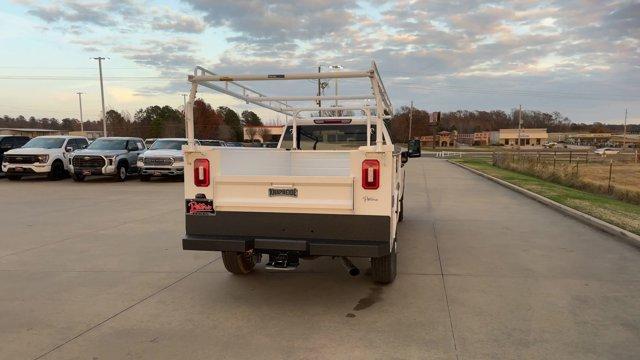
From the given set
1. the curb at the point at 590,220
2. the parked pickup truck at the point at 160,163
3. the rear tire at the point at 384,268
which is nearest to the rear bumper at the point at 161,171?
the parked pickup truck at the point at 160,163

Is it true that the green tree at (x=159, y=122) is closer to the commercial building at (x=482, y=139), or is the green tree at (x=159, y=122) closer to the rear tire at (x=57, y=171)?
the rear tire at (x=57, y=171)

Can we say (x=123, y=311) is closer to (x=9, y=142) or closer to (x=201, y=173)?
(x=201, y=173)

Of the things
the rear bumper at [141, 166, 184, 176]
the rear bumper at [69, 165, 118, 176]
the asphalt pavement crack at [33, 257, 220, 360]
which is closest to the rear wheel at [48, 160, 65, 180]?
the rear bumper at [69, 165, 118, 176]

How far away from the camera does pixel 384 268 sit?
5477 mm

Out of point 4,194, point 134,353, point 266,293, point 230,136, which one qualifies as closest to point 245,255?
point 266,293

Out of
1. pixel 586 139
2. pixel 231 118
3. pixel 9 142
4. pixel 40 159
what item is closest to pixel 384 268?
pixel 40 159

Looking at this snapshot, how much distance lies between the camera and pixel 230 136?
274ft

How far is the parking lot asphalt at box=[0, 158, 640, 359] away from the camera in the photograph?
405 cm

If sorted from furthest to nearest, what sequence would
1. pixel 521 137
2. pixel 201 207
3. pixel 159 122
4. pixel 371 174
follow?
pixel 521 137, pixel 159 122, pixel 201 207, pixel 371 174

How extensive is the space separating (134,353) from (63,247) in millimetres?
4459

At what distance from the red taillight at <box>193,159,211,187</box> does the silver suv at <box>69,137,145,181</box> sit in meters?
15.1

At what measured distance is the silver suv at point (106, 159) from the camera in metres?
18.5

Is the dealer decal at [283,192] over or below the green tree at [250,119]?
below

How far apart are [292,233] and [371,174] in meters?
0.98
